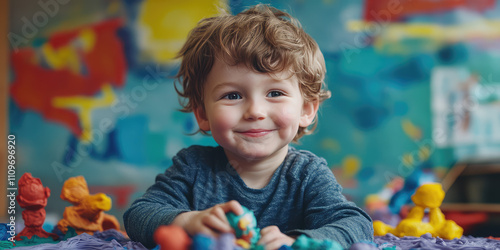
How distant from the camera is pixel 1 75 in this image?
7.57 feet

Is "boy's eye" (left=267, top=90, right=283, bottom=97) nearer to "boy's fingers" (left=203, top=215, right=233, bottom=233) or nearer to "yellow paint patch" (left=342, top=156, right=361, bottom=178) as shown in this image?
"boy's fingers" (left=203, top=215, right=233, bottom=233)

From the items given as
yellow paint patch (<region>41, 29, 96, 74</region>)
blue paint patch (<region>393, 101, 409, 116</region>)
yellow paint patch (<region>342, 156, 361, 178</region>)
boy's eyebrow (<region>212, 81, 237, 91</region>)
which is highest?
yellow paint patch (<region>41, 29, 96, 74</region>)

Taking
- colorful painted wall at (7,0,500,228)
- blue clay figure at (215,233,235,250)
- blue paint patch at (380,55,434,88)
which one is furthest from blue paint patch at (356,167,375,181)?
blue clay figure at (215,233,235,250)

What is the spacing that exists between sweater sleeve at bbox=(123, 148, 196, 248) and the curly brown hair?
166 millimetres

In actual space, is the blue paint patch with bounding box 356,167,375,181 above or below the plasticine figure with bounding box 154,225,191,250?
above

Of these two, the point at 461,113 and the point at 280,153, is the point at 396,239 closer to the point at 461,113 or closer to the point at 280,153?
the point at 280,153

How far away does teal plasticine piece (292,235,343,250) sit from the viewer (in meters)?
0.65

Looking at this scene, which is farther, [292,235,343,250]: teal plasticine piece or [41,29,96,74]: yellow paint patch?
[41,29,96,74]: yellow paint patch

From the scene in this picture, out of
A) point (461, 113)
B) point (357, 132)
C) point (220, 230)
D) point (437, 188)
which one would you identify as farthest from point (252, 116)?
point (461, 113)

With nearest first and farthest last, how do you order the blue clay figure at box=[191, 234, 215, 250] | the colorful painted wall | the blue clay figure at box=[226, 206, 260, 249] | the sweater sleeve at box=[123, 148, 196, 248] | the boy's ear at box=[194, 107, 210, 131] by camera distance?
the blue clay figure at box=[191, 234, 215, 250] → the blue clay figure at box=[226, 206, 260, 249] → the sweater sleeve at box=[123, 148, 196, 248] → the boy's ear at box=[194, 107, 210, 131] → the colorful painted wall

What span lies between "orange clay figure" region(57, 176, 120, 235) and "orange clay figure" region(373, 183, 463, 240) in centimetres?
66

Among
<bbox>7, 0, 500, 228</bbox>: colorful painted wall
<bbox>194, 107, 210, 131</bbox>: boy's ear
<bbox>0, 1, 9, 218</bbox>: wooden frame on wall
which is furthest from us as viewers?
<bbox>7, 0, 500, 228</bbox>: colorful painted wall

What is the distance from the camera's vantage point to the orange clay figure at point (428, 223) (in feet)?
3.57

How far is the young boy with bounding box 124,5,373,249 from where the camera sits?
892 mm
